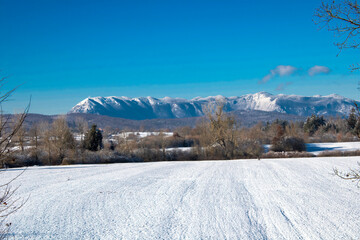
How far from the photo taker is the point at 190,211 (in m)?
7.44

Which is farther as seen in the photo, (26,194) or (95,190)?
(95,190)

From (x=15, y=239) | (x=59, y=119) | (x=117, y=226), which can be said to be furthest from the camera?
(x=59, y=119)

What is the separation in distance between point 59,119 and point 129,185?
93.9 ft

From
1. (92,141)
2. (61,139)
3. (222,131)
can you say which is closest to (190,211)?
(222,131)

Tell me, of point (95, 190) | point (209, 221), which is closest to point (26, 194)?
point (95, 190)

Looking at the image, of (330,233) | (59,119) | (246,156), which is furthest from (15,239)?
(59,119)

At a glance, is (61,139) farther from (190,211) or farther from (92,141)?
(190,211)

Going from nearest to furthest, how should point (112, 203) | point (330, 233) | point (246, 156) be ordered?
point (330, 233)
point (112, 203)
point (246, 156)

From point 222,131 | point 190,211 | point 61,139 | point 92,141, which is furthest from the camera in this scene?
point 92,141

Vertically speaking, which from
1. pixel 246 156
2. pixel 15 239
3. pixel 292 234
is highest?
pixel 15 239

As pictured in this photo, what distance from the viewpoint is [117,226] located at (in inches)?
251

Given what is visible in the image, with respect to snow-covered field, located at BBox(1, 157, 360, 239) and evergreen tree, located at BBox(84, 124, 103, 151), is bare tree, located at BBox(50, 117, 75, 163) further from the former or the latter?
snow-covered field, located at BBox(1, 157, 360, 239)

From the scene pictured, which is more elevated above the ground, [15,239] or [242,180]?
[15,239]

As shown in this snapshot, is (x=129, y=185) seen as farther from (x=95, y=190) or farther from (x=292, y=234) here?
(x=292, y=234)
